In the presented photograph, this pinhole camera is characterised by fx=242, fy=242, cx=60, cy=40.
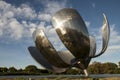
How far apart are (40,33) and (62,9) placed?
1.75 metres

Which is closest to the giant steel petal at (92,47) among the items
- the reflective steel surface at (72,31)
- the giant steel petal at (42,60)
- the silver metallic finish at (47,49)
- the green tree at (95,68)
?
the reflective steel surface at (72,31)

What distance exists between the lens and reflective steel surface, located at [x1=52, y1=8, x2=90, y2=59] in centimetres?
1233

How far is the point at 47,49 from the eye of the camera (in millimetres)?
12500

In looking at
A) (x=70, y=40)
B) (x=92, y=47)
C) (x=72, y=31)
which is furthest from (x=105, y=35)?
(x=70, y=40)

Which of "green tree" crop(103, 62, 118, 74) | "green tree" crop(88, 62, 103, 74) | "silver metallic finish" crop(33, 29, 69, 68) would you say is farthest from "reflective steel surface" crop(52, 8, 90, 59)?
"green tree" crop(103, 62, 118, 74)

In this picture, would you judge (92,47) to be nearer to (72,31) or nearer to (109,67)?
(72,31)

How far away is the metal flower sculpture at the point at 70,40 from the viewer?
40.5 feet

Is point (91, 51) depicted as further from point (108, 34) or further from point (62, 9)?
point (62, 9)

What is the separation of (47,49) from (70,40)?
129 cm

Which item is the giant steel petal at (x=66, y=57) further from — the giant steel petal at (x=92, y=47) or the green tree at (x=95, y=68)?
the green tree at (x=95, y=68)

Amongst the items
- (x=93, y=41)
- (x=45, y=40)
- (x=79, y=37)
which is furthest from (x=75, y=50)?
(x=93, y=41)

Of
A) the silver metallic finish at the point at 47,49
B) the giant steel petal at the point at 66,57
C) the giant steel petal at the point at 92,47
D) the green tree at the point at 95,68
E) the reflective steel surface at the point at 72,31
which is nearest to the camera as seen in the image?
the reflective steel surface at the point at 72,31

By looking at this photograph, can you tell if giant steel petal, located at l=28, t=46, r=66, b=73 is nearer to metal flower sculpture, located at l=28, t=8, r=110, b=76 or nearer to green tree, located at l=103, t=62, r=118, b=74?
metal flower sculpture, located at l=28, t=8, r=110, b=76

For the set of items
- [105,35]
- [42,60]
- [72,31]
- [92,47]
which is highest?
[72,31]
